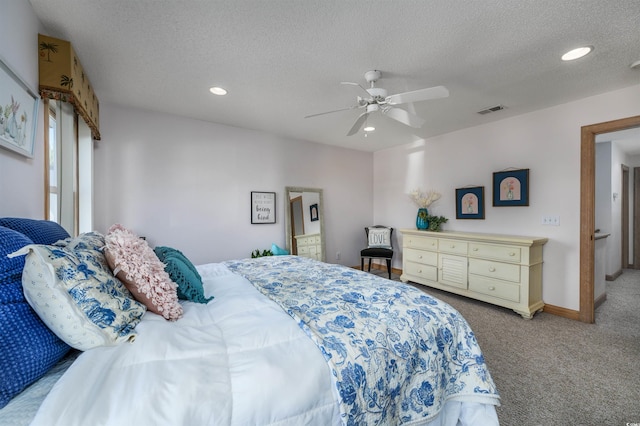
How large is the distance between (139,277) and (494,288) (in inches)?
147

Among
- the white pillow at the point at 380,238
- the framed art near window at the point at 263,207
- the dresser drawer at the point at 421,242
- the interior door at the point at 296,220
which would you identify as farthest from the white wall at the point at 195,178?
the dresser drawer at the point at 421,242

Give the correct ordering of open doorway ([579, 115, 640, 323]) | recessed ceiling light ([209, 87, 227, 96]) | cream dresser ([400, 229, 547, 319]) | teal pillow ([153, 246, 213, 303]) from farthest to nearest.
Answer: cream dresser ([400, 229, 547, 319])
open doorway ([579, 115, 640, 323])
recessed ceiling light ([209, 87, 227, 96])
teal pillow ([153, 246, 213, 303])

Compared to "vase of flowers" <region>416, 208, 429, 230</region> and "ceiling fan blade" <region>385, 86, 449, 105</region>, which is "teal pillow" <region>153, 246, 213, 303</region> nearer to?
"ceiling fan blade" <region>385, 86, 449, 105</region>

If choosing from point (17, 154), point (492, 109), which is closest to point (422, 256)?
point (492, 109)

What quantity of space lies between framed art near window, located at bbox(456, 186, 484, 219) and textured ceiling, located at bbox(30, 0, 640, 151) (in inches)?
49.1

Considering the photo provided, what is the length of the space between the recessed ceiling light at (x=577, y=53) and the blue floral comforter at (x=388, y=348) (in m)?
2.24

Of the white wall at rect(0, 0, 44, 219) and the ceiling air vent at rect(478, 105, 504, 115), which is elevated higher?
the ceiling air vent at rect(478, 105, 504, 115)

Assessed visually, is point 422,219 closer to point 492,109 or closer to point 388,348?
point 492,109

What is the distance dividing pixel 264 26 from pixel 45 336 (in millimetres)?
1974

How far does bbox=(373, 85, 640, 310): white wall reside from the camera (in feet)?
9.91

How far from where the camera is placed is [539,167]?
10.9 feet

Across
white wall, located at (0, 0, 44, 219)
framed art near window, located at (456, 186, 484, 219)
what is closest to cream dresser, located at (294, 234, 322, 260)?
framed art near window, located at (456, 186, 484, 219)

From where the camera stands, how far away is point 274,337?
104cm

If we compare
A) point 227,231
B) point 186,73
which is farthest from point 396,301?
point 227,231
